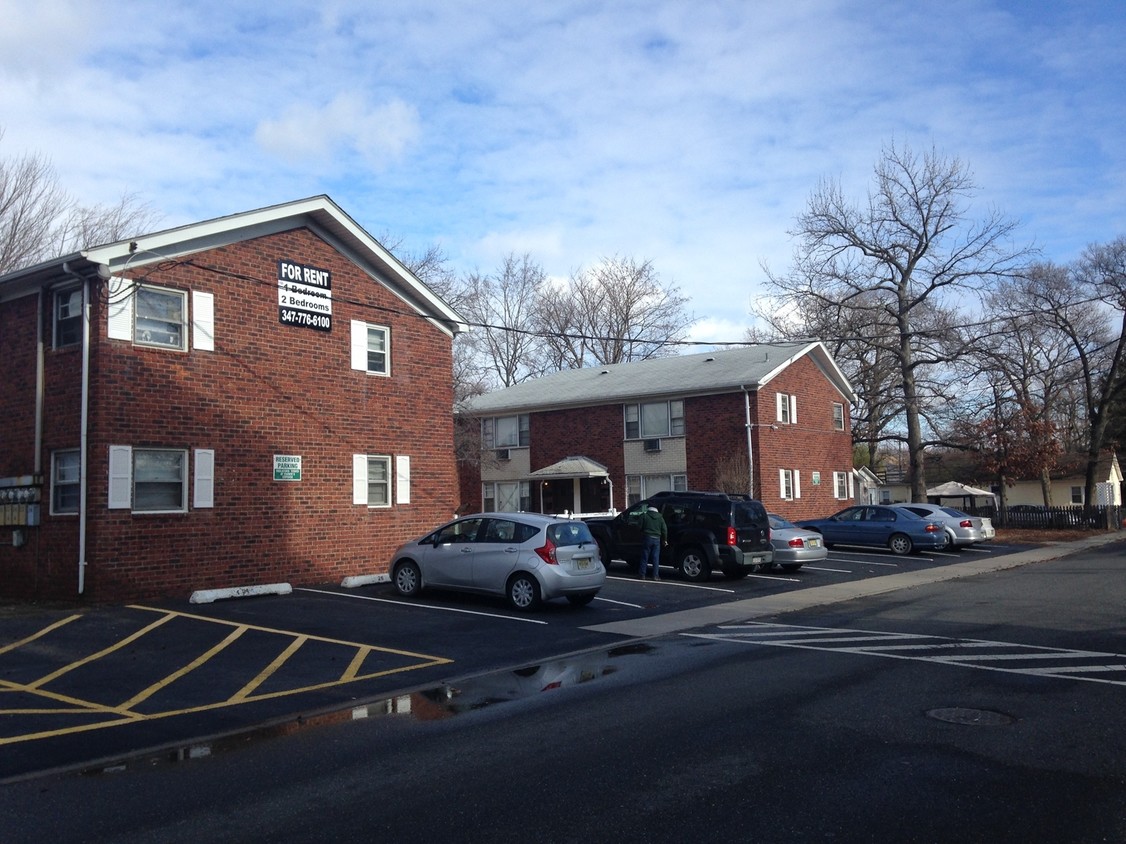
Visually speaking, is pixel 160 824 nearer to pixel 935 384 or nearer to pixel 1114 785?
pixel 1114 785

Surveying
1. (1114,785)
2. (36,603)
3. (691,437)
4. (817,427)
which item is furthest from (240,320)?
(817,427)

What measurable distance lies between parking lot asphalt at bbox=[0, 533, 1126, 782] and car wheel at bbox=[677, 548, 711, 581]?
1.97 feet

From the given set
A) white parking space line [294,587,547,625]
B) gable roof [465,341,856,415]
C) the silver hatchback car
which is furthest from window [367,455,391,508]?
gable roof [465,341,856,415]

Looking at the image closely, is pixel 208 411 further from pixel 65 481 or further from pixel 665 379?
pixel 665 379

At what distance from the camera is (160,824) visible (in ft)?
20.1

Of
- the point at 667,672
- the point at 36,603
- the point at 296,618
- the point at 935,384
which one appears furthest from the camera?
the point at 935,384

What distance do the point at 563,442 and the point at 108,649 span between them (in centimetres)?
2761

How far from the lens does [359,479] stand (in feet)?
67.2

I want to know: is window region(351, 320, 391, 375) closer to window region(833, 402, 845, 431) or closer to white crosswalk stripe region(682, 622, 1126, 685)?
white crosswalk stripe region(682, 622, 1126, 685)

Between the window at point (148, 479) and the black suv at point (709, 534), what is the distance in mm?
9103

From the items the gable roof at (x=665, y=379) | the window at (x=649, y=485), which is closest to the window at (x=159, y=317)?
the gable roof at (x=665, y=379)

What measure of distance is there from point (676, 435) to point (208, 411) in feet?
70.8

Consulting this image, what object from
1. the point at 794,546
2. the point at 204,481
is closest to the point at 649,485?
the point at 794,546

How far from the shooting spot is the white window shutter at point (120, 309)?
54.4 feet
